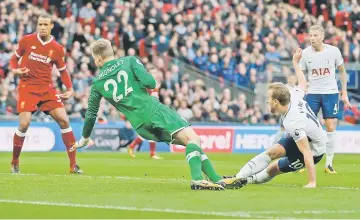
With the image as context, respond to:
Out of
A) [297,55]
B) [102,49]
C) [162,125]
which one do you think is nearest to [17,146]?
[102,49]

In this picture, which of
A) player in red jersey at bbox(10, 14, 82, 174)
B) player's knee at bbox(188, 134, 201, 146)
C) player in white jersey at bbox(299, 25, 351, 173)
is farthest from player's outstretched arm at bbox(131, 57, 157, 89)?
player in white jersey at bbox(299, 25, 351, 173)

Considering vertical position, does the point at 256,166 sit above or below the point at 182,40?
below

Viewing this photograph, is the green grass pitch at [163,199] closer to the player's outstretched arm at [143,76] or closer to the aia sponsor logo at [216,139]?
the player's outstretched arm at [143,76]

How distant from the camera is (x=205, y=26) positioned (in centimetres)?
3161

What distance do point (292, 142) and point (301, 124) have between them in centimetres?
44

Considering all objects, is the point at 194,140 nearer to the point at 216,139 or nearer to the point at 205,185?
the point at 205,185

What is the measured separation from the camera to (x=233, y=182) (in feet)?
37.8

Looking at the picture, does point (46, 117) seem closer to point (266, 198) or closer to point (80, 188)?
point (80, 188)

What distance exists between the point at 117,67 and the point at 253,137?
1601cm

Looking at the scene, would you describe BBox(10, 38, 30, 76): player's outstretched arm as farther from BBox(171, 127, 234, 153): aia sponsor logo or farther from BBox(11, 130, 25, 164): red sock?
BBox(171, 127, 234, 153): aia sponsor logo

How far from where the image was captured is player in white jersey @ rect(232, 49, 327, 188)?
11820 millimetres

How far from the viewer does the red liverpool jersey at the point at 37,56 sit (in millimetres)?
15117

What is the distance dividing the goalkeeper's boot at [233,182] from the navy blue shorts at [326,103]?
481 cm

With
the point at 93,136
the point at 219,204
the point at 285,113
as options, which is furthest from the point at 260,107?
the point at 219,204
